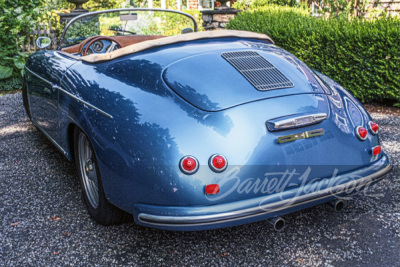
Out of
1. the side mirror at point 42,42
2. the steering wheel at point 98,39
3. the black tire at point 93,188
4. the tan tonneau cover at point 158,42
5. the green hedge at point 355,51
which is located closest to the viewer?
the black tire at point 93,188

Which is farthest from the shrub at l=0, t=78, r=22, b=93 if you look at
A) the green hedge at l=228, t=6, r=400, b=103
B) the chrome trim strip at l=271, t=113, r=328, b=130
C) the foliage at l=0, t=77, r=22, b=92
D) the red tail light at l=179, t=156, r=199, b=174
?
the chrome trim strip at l=271, t=113, r=328, b=130

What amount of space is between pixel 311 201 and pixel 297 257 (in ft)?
1.30

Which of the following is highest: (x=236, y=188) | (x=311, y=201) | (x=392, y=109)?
(x=236, y=188)

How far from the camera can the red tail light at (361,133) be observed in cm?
281

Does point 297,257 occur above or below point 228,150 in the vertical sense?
below

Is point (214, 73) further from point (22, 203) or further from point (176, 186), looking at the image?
point (22, 203)

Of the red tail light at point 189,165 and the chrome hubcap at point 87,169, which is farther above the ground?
the red tail light at point 189,165

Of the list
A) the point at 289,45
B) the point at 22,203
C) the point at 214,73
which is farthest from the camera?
the point at 289,45

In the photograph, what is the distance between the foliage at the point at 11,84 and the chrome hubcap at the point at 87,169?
6.43 metres

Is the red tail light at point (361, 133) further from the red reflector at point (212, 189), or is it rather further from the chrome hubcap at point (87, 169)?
the chrome hubcap at point (87, 169)

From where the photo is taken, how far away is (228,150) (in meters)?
2.47

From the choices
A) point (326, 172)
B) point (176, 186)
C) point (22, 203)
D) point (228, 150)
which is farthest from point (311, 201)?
point (22, 203)

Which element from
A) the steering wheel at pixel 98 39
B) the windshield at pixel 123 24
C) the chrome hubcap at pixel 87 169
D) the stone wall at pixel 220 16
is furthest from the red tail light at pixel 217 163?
the stone wall at pixel 220 16

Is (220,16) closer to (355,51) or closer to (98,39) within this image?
(355,51)
